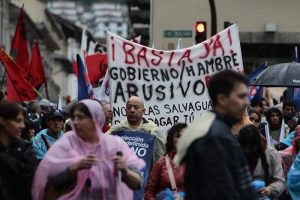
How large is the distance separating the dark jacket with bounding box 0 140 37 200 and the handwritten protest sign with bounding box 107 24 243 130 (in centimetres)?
Result: 412

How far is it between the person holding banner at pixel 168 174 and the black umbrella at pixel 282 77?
480 centimetres

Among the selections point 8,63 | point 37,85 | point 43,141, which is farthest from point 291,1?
point 43,141

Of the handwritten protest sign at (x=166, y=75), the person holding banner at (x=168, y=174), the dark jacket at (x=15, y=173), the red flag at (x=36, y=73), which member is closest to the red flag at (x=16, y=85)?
the red flag at (x=36, y=73)

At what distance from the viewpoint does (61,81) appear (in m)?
84.6

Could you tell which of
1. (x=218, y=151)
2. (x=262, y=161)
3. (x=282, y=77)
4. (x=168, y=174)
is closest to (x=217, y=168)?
(x=218, y=151)

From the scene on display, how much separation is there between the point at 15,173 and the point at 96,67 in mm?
11986

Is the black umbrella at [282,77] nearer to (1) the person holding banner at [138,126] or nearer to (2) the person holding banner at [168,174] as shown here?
(1) the person holding banner at [138,126]

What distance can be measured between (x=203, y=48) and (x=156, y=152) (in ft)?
7.55

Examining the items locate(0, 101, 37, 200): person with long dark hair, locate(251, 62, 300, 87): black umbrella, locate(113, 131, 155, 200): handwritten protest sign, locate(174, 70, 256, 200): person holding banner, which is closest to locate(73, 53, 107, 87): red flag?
locate(251, 62, 300, 87): black umbrella

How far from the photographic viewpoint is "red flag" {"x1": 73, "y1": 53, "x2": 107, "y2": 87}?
1742 centimetres

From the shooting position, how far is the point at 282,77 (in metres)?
12.6

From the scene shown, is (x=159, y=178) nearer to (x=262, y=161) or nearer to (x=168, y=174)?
(x=168, y=174)

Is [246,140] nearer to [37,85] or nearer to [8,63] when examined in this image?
[8,63]

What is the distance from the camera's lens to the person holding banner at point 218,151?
5.06 metres
